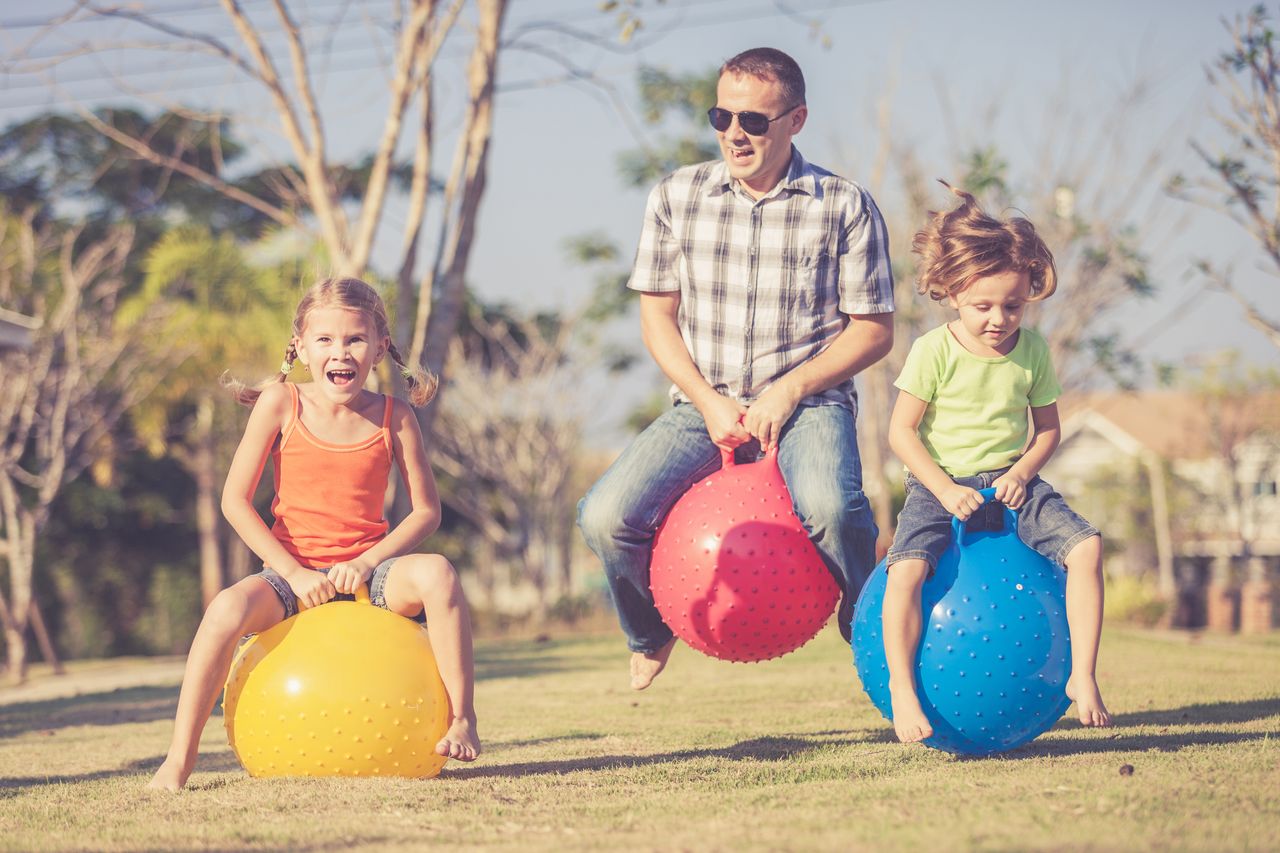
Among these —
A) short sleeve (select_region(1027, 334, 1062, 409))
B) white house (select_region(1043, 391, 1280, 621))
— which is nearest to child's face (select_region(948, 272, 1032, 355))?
short sleeve (select_region(1027, 334, 1062, 409))

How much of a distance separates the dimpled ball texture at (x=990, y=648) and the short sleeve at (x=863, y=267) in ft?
3.91

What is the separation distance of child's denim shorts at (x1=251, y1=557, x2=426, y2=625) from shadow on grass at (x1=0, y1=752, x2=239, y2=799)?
673 mm

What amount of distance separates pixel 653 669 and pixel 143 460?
2744cm

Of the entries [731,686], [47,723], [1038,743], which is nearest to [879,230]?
[1038,743]

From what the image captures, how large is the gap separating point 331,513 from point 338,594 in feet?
1.02

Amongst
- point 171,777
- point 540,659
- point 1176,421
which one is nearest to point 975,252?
point 171,777

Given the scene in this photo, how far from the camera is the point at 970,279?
5.38 m

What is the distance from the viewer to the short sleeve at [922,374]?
536 cm

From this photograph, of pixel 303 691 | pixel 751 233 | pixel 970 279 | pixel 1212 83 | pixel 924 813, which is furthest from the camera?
pixel 1212 83

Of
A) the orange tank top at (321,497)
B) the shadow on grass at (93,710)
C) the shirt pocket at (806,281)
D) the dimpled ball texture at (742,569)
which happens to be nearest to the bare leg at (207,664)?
the orange tank top at (321,497)

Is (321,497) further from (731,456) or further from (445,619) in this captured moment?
(731,456)

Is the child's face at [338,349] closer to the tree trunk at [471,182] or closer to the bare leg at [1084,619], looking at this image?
the bare leg at [1084,619]

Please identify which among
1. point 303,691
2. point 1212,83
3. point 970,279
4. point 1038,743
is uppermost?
point 1212,83

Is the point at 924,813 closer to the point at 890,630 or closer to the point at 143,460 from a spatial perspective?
the point at 890,630
